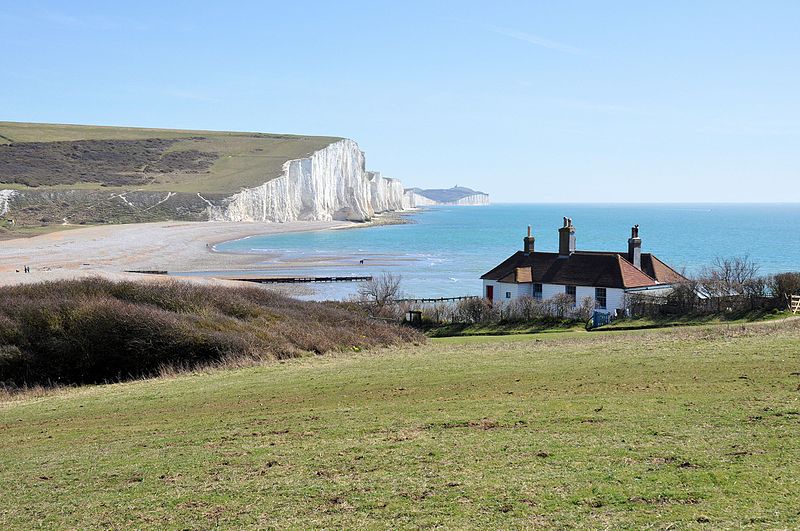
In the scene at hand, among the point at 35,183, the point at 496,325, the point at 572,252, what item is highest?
the point at 35,183

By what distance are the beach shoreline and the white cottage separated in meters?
22.6

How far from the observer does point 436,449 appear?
428 inches

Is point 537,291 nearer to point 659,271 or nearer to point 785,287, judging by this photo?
point 659,271

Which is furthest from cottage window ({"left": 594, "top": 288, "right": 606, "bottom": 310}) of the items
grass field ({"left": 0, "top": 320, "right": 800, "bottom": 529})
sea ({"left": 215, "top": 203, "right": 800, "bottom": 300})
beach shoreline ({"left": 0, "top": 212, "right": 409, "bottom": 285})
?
beach shoreline ({"left": 0, "top": 212, "right": 409, "bottom": 285})

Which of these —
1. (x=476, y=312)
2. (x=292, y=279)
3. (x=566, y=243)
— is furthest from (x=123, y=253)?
(x=476, y=312)

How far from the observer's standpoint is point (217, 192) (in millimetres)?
156500

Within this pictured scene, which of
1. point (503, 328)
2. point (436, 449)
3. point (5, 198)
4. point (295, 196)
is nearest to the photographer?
point (436, 449)

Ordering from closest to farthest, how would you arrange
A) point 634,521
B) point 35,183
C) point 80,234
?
1. point 634,521
2. point 80,234
3. point 35,183

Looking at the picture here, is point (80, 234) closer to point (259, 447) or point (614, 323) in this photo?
point (614, 323)

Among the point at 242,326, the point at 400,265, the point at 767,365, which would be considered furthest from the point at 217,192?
the point at 767,365

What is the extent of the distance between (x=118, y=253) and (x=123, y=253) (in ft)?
2.15

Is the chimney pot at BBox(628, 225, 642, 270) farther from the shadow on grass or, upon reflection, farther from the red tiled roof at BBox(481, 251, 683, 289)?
the shadow on grass

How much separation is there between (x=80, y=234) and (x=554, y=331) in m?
86.5

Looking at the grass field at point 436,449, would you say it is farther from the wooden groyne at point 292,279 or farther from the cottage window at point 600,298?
the wooden groyne at point 292,279
